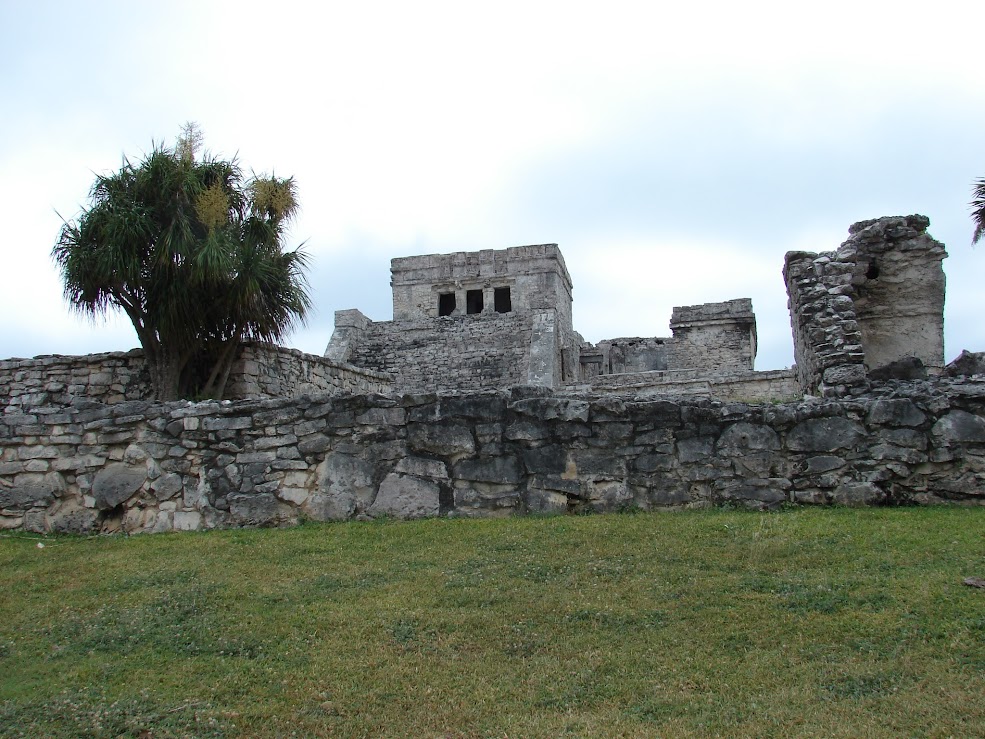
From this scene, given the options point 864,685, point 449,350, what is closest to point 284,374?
point 864,685

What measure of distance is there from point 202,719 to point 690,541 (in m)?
3.50

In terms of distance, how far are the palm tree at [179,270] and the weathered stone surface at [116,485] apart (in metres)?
3.50

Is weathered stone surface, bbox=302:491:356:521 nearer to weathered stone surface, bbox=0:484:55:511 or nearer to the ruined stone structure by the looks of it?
weathered stone surface, bbox=0:484:55:511

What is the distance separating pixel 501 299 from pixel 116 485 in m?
24.2

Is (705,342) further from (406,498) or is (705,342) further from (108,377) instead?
(406,498)

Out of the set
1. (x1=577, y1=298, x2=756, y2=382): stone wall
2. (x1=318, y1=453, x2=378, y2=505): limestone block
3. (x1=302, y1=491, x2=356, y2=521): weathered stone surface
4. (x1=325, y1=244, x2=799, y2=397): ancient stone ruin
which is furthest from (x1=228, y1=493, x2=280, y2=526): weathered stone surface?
(x1=577, y1=298, x2=756, y2=382): stone wall

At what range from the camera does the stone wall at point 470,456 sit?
7.03m

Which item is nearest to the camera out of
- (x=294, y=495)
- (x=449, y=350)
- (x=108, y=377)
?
(x=294, y=495)

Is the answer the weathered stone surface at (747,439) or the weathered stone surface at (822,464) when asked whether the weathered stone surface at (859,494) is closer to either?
the weathered stone surface at (822,464)

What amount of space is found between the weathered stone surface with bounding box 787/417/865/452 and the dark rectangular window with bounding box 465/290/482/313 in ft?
82.5

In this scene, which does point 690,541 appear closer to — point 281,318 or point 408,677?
point 408,677

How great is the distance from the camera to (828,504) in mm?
7051

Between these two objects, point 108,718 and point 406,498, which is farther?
point 406,498

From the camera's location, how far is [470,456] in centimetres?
761
